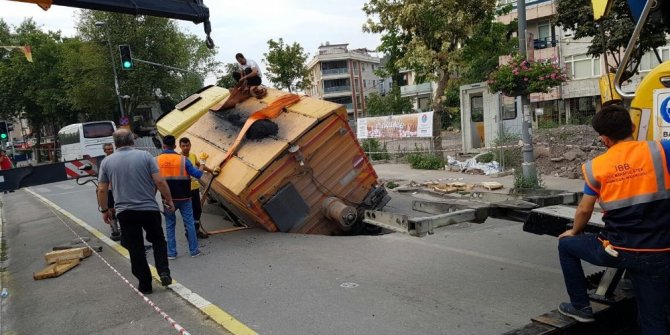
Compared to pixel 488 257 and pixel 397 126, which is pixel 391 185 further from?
pixel 488 257

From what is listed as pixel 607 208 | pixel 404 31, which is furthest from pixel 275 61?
pixel 607 208

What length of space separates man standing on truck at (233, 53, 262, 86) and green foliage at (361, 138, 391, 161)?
366 inches

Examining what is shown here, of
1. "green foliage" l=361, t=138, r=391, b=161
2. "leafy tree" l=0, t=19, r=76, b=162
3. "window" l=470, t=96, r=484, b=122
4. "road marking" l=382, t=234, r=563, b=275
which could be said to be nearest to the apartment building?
"leafy tree" l=0, t=19, r=76, b=162

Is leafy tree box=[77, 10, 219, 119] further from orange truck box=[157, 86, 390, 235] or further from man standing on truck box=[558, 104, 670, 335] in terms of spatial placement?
man standing on truck box=[558, 104, 670, 335]

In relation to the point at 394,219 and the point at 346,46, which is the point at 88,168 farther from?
the point at 346,46

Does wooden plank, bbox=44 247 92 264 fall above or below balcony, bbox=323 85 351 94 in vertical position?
below

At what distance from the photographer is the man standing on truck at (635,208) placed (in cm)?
266

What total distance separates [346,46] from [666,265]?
272ft

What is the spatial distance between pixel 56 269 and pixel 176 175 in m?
1.97

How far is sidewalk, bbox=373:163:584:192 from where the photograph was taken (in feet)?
34.9

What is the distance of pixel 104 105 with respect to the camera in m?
38.2

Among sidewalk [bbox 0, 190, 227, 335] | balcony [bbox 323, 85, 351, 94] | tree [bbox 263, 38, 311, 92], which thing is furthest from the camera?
balcony [bbox 323, 85, 351, 94]

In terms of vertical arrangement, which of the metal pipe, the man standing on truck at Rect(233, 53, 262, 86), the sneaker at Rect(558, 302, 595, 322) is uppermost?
the man standing on truck at Rect(233, 53, 262, 86)

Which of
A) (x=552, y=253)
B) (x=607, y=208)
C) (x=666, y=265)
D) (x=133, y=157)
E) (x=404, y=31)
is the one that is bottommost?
(x=552, y=253)
